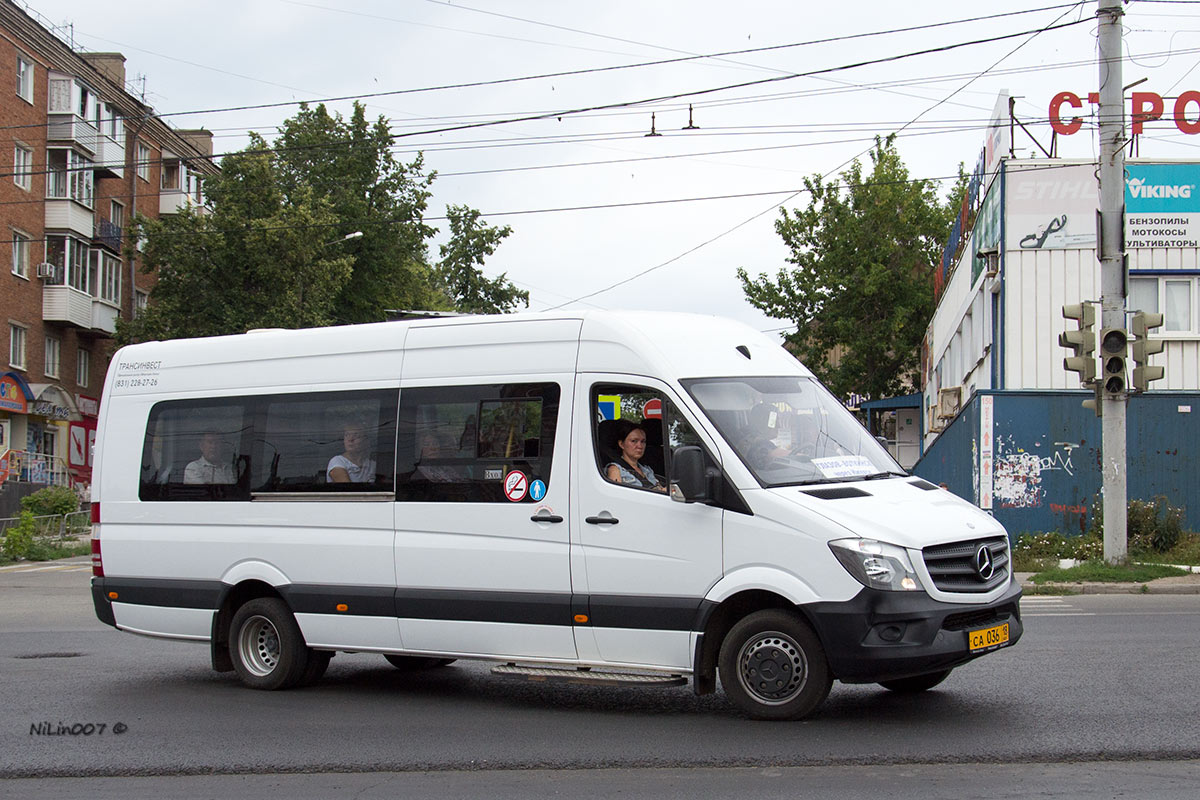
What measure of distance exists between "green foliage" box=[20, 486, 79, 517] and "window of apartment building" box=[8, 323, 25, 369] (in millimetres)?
8899

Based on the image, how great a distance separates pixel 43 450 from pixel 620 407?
37.9 m

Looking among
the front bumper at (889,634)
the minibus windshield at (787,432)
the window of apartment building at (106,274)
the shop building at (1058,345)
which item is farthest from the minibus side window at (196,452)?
the window of apartment building at (106,274)

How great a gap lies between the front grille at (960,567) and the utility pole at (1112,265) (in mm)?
10995

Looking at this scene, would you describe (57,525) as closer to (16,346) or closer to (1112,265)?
(16,346)

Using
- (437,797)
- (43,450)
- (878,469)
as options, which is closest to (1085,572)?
(878,469)

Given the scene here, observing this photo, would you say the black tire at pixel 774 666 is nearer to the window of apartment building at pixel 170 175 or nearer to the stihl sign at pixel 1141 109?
the stihl sign at pixel 1141 109

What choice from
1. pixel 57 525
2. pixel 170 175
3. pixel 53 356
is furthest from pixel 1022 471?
pixel 170 175

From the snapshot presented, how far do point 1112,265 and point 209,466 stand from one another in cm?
1282

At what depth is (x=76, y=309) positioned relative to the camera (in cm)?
4231

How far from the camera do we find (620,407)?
8328 millimetres

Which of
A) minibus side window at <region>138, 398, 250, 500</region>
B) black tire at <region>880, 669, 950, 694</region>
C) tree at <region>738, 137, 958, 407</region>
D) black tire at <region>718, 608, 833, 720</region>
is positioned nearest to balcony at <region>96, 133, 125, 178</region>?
tree at <region>738, 137, 958, 407</region>

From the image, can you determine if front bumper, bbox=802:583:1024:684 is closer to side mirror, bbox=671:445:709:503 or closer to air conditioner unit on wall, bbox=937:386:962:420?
side mirror, bbox=671:445:709:503

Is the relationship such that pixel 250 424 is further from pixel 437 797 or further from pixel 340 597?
pixel 437 797

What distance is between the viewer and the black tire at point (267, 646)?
30.8 ft
